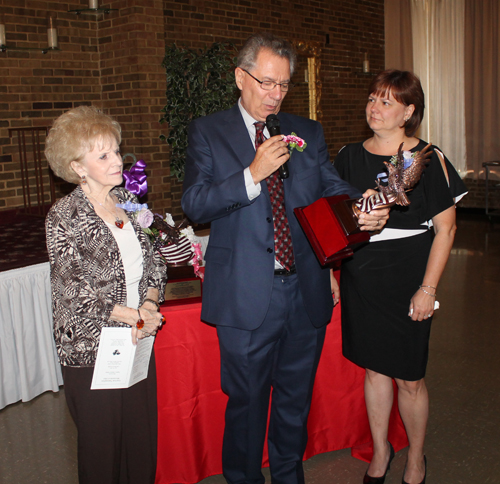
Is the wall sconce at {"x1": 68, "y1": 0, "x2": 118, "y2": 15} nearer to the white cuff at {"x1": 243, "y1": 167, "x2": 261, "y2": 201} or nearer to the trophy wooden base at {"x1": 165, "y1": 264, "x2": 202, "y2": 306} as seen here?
the trophy wooden base at {"x1": 165, "y1": 264, "x2": 202, "y2": 306}

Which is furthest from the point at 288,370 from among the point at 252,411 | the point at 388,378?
the point at 388,378

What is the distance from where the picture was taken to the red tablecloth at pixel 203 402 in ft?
7.13

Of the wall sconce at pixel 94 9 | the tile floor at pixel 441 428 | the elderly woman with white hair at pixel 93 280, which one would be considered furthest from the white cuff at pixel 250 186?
the wall sconce at pixel 94 9

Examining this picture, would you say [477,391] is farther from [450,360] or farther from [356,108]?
[356,108]

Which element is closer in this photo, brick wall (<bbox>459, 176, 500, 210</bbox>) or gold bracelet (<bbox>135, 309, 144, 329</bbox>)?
gold bracelet (<bbox>135, 309, 144, 329</bbox>)

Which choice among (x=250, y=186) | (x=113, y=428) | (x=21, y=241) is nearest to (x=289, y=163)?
(x=250, y=186)

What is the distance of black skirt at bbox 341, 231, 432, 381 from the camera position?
2096mm

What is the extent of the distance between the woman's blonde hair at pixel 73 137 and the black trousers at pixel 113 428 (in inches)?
26.4

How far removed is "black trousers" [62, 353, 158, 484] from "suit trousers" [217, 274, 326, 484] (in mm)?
290

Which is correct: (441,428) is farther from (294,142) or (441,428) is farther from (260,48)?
(260,48)

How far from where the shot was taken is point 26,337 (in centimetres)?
316

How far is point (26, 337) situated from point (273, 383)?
180cm

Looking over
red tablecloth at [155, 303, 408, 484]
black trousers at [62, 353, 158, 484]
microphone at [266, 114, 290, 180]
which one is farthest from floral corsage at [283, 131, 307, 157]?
black trousers at [62, 353, 158, 484]

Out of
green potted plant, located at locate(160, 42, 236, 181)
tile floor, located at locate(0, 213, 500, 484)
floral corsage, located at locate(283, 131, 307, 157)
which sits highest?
green potted plant, located at locate(160, 42, 236, 181)
